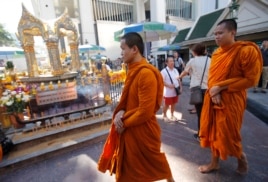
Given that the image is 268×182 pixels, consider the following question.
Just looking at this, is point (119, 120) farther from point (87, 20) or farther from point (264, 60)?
point (87, 20)

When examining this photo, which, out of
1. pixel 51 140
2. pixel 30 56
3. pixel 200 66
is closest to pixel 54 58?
pixel 30 56

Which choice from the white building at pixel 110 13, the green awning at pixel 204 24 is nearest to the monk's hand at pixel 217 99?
the green awning at pixel 204 24

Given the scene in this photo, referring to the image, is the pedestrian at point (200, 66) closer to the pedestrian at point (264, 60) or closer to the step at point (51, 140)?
the step at point (51, 140)

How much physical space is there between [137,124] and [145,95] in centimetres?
31

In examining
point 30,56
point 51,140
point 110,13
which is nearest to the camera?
point 51,140

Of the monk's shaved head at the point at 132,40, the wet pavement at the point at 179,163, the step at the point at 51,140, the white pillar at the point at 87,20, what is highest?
the white pillar at the point at 87,20

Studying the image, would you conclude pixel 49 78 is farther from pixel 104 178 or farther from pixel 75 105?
pixel 104 178

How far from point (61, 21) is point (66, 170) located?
13.5 feet

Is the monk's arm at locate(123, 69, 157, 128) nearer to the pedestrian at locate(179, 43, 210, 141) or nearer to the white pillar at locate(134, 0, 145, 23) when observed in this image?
the pedestrian at locate(179, 43, 210, 141)

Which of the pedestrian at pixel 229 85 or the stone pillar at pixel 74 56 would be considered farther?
the stone pillar at pixel 74 56

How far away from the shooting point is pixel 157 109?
1742 mm

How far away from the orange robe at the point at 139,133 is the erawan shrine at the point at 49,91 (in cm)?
282

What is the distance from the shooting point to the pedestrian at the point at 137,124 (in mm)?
1503

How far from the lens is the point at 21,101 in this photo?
12.0ft
